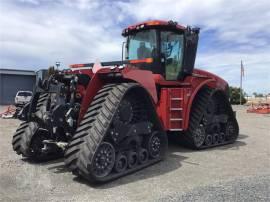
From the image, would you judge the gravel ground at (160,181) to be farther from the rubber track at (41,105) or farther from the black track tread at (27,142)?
the rubber track at (41,105)

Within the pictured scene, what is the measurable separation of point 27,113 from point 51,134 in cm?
66

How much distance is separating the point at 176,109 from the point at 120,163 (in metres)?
2.59

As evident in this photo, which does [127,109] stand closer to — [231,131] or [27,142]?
[27,142]

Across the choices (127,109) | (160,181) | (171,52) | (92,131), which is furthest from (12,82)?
(160,181)

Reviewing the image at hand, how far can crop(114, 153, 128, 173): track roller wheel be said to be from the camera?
20.7 feet

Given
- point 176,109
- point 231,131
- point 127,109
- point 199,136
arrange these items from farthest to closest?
1. point 231,131
2. point 199,136
3. point 176,109
4. point 127,109

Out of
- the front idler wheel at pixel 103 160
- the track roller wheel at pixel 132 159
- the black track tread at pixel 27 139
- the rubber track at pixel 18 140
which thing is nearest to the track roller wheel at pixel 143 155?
the track roller wheel at pixel 132 159

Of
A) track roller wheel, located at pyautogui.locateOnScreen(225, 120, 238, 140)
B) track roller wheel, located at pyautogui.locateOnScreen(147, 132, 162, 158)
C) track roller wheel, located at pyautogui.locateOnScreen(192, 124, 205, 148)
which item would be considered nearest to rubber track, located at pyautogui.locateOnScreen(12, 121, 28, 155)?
track roller wheel, located at pyautogui.locateOnScreen(147, 132, 162, 158)

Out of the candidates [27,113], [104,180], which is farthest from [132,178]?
[27,113]

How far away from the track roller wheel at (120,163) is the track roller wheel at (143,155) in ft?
1.66

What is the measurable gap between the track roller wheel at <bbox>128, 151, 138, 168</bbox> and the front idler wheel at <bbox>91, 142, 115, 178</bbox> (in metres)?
0.58

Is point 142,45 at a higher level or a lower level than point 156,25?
lower

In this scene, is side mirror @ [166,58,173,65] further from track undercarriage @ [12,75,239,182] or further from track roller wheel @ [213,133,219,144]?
track roller wheel @ [213,133,219,144]

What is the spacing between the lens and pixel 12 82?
40750 mm
